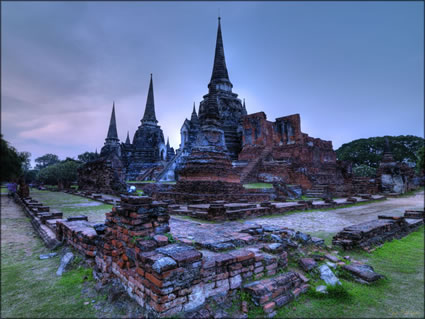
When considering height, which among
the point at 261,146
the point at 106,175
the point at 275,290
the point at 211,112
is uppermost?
the point at 211,112

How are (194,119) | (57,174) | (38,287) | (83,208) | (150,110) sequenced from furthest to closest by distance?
1. (57,174)
2. (150,110)
3. (194,119)
4. (83,208)
5. (38,287)

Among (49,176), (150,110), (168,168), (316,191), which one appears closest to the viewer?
(316,191)

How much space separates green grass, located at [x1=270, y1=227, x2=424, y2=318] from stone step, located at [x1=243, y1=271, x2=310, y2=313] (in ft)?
0.26

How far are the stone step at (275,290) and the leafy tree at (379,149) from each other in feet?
154

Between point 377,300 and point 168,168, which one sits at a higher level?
point 168,168

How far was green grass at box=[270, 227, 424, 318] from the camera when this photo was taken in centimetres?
249

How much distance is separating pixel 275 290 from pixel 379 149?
53.6m

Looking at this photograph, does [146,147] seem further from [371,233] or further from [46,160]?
[46,160]

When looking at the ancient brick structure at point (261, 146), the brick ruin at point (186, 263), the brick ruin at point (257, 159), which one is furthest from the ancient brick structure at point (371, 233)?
the ancient brick structure at point (261, 146)

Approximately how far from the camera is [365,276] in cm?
316

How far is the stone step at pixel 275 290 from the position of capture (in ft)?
8.36

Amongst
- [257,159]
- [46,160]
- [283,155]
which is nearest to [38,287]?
[257,159]

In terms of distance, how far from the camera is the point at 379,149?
45.9 meters

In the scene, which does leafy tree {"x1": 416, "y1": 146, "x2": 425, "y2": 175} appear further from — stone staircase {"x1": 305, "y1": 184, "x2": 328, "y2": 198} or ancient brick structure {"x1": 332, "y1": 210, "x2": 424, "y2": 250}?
ancient brick structure {"x1": 332, "y1": 210, "x2": 424, "y2": 250}
